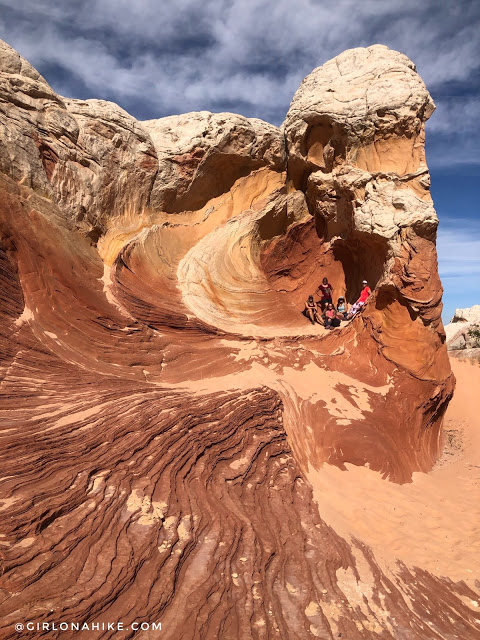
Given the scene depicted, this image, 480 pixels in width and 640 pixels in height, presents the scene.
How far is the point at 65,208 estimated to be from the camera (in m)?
8.04

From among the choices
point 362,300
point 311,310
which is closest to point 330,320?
point 311,310

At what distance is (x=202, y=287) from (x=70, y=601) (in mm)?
7318

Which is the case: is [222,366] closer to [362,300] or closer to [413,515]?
[413,515]

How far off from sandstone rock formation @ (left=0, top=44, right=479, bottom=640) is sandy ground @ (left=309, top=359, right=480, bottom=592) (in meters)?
0.05

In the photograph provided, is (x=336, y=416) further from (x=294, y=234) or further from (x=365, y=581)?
(x=294, y=234)

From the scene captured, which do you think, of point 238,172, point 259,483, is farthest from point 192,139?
point 259,483

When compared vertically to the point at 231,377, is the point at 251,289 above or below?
above

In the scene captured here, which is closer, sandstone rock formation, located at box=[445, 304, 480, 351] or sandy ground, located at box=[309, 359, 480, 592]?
sandy ground, located at box=[309, 359, 480, 592]

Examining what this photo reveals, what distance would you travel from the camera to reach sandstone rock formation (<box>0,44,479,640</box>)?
11.2ft

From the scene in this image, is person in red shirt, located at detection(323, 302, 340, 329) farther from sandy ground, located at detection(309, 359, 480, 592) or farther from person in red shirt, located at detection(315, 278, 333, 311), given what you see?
sandy ground, located at detection(309, 359, 480, 592)

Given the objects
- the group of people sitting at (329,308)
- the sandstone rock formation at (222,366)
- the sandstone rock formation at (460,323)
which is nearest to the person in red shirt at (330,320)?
the group of people sitting at (329,308)

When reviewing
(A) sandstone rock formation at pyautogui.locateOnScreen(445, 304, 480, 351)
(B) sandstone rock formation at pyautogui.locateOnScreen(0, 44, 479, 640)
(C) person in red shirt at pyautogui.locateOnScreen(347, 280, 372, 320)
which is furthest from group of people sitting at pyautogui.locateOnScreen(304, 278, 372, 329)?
(A) sandstone rock formation at pyautogui.locateOnScreen(445, 304, 480, 351)

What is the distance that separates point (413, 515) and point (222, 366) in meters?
3.86

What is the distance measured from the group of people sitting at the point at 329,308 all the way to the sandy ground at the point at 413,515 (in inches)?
153
